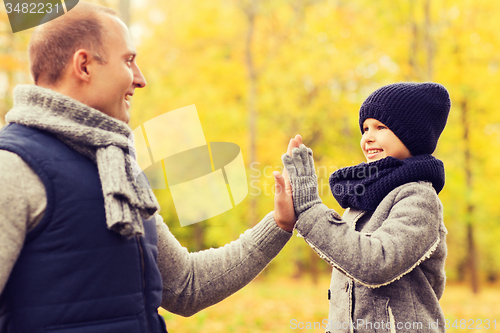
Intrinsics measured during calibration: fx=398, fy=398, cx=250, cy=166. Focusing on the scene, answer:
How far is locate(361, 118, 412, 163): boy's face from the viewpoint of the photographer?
1.98 m

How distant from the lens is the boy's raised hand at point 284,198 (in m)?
1.85

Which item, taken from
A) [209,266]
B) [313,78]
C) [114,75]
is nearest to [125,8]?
[114,75]

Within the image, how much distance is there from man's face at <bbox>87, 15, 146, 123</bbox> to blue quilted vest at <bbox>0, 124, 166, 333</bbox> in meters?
0.24

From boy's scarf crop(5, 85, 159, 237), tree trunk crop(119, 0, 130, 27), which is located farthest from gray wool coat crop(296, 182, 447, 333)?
tree trunk crop(119, 0, 130, 27)

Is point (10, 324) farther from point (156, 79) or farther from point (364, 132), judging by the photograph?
point (156, 79)

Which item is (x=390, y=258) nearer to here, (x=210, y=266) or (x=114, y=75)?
(x=210, y=266)

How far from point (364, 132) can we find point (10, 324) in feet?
5.92

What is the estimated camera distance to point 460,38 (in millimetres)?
10203

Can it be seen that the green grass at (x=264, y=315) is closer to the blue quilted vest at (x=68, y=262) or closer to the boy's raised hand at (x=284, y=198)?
the boy's raised hand at (x=284, y=198)

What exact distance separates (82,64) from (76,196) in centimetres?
51

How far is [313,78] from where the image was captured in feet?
39.0

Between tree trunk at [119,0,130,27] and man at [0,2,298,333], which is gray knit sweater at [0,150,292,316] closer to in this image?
man at [0,2,298,333]

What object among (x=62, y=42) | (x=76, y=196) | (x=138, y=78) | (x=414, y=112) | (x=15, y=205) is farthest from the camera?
(x=414, y=112)

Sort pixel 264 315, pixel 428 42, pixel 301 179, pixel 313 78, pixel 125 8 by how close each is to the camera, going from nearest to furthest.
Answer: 1. pixel 301 179
2. pixel 125 8
3. pixel 264 315
4. pixel 428 42
5. pixel 313 78
